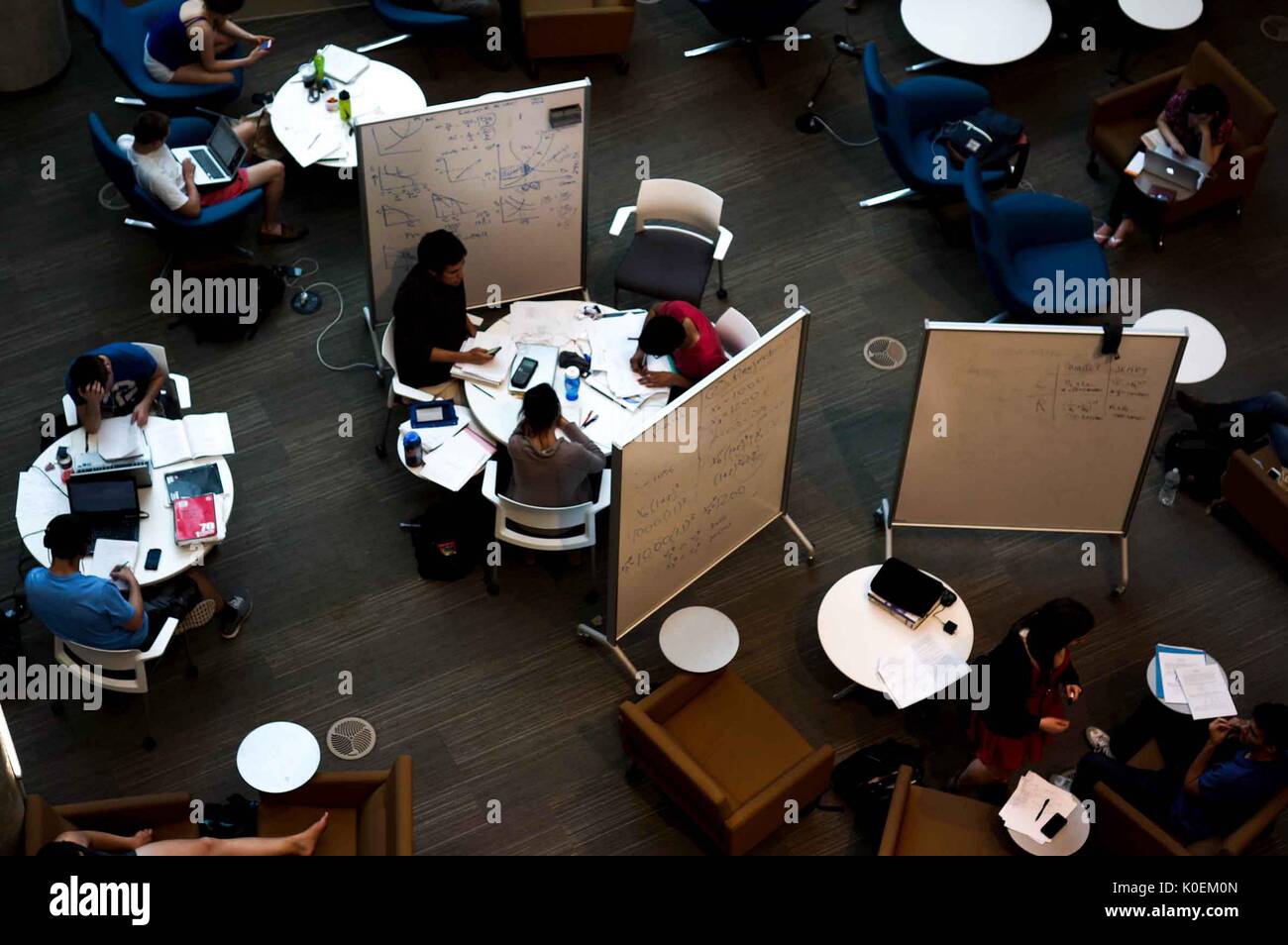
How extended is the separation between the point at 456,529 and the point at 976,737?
2.85 metres

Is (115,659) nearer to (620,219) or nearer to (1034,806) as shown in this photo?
(620,219)

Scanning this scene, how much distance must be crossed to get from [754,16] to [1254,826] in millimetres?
6145

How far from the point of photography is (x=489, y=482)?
298 inches

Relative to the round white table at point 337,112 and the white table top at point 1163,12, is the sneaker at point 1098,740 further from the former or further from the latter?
the round white table at point 337,112

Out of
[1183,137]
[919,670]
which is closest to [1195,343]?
[1183,137]

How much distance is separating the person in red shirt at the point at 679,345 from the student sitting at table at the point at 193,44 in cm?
349

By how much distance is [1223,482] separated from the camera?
8.21 meters

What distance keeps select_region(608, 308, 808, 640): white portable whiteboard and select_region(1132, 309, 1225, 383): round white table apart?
2624 mm

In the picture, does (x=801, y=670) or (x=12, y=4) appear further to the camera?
(x=12, y=4)

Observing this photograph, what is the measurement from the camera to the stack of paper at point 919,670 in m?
7.16

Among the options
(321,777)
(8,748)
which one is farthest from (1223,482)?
(8,748)
